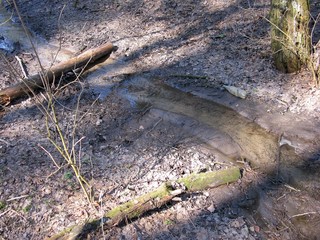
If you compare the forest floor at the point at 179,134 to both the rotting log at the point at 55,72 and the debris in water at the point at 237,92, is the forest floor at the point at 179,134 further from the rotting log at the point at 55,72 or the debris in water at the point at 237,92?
the rotting log at the point at 55,72

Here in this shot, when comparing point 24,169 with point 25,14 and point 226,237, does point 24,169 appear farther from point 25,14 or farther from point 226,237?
point 25,14

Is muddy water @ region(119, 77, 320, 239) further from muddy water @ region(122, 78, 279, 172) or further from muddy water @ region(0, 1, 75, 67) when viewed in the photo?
muddy water @ region(0, 1, 75, 67)

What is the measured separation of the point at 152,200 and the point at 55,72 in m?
4.19

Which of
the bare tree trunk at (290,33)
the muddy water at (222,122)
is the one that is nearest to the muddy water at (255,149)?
the muddy water at (222,122)

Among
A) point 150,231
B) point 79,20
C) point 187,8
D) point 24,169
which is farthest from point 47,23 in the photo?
point 150,231

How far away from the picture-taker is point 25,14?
35.6 ft

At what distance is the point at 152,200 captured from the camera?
4.13 meters

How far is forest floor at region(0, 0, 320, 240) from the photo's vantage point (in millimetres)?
4168

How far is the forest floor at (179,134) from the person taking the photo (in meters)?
4.17

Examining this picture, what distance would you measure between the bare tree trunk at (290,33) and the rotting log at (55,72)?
3.82 metres

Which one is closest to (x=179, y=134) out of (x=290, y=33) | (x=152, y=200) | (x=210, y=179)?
(x=210, y=179)

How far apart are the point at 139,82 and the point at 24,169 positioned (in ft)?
10.3

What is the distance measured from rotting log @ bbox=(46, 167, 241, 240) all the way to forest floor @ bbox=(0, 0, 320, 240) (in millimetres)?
108

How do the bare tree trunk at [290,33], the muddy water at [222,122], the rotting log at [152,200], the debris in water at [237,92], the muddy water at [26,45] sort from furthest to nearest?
1. the muddy water at [26,45]
2. the debris in water at [237,92]
3. the bare tree trunk at [290,33]
4. the muddy water at [222,122]
5. the rotting log at [152,200]
